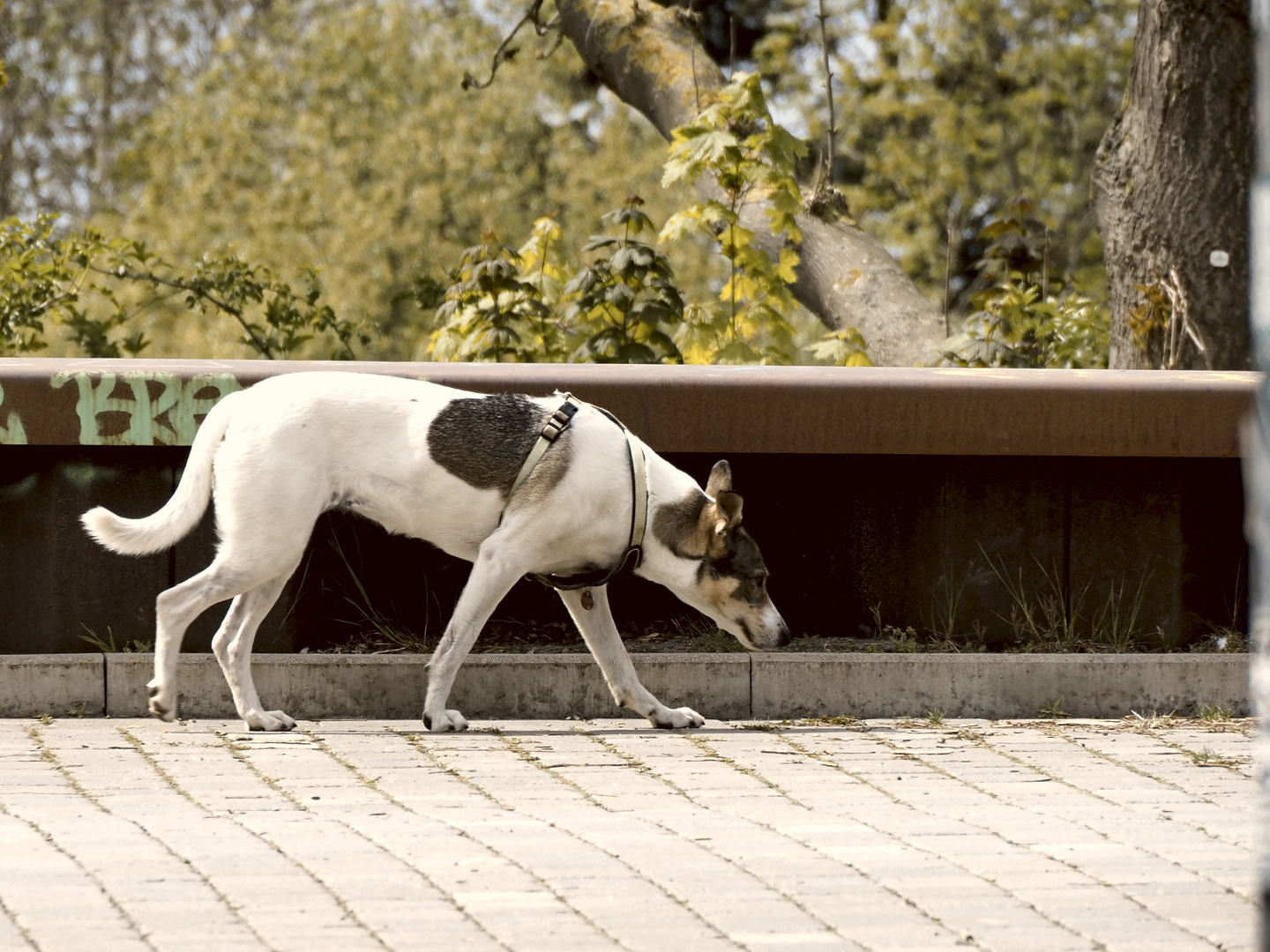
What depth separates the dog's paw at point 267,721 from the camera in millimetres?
6445

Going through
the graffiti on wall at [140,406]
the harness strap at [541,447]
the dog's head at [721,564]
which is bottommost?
the dog's head at [721,564]

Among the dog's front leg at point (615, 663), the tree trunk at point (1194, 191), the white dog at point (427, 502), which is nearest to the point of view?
the white dog at point (427, 502)

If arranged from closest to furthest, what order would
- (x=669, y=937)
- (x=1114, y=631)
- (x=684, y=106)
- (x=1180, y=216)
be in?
(x=669, y=937) → (x=1114, y=631) → (x=1180, y=216) → (x=684, y=106)

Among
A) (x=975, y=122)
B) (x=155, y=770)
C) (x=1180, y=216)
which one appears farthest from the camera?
(x=975, y=122)

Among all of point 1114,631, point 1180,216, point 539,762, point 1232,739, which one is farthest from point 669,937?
point 1180,216

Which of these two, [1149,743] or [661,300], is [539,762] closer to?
[1149,743]

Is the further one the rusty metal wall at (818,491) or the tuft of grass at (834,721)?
the rusty metal wall at (818,491)

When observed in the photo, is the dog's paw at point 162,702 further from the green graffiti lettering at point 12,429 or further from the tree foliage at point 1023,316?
the tree foliage at point 1023,316

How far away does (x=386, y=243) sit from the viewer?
34.8 metres

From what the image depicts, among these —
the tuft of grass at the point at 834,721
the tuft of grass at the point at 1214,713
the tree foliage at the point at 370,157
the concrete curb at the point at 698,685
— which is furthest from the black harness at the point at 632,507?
the tree foliage at the point at 370,157

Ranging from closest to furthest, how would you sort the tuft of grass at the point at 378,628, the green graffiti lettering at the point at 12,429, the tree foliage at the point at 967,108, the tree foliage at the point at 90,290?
the green graffiti lettering at the point at 12,429
the tuft of grass at the point at 378,628
the tree foliage at the point at 90,290
the tree foliage at the point at 967,108

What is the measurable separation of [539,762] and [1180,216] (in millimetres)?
5964

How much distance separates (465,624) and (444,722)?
38cm

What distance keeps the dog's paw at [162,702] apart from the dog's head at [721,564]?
6.34 ft
